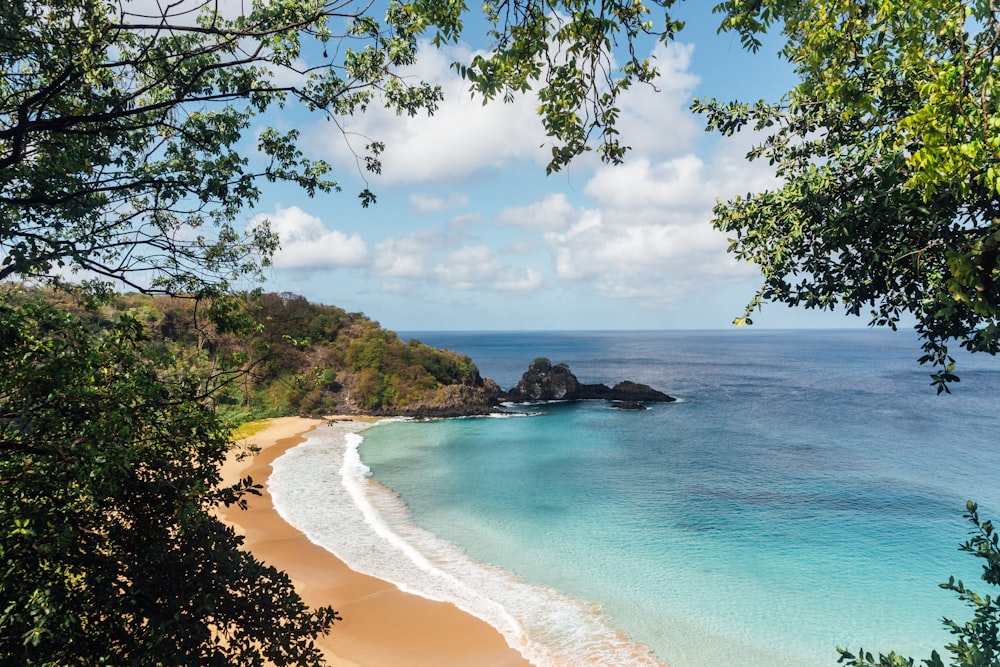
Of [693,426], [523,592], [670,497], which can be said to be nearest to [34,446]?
[523,592]

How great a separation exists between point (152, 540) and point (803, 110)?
34.9 ft

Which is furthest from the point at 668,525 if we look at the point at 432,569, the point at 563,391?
the point at 563,391

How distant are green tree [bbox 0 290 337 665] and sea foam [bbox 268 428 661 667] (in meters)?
10.2

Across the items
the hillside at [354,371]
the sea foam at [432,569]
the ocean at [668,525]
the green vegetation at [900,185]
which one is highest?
the green vegetation at [900,185]

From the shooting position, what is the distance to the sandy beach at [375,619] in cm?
1359

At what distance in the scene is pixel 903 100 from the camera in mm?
6008

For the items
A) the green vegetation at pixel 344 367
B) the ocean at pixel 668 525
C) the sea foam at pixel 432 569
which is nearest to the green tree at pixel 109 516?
the sea foam at pixel 432 569

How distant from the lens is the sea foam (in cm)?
1427

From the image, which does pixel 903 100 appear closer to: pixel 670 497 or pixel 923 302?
pixel 923 302

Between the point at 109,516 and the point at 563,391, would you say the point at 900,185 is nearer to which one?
the point at 109,516

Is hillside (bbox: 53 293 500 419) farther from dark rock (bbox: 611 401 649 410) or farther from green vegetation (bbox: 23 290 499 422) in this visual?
dark rock (bbox: 611 401 649 410)

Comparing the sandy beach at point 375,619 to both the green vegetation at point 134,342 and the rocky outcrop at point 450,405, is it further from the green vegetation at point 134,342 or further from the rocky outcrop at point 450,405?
the rocky outcrop at point 450,405

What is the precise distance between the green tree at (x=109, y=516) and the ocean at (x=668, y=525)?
10632 mm

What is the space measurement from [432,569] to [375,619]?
3.76 metres
